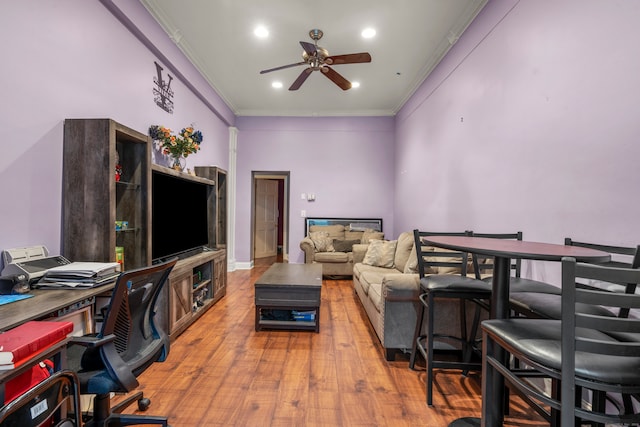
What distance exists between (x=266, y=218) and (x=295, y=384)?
590cm

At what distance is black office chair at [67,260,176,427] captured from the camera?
3.90ft

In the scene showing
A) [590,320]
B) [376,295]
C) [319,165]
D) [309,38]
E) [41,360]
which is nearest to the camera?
[590,320]

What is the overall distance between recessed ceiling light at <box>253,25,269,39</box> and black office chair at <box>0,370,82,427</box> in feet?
11.6

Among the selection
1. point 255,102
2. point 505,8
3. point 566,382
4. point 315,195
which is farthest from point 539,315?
point 255,102

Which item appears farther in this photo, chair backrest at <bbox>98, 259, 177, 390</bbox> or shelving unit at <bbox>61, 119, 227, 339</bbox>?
shelving unit at <bbox>61, 119, 227, 339</bbox>

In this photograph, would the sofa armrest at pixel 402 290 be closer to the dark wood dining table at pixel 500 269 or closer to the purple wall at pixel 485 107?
the dark wood dining table at pixel 500 269

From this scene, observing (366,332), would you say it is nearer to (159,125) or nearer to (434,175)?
Result: (434,175)

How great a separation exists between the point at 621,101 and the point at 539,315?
1.24 meters

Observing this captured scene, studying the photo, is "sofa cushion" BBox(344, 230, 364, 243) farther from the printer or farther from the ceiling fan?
the printer

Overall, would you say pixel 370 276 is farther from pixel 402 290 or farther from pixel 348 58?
pixel 348 58

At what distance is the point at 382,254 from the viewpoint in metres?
4.09

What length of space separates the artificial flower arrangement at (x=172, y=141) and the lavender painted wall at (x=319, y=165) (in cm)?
266

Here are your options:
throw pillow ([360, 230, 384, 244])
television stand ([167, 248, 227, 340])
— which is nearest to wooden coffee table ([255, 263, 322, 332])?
television stand ([167, 248, 227, 340])

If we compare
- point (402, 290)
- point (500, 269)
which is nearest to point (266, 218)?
point (402, 290)
